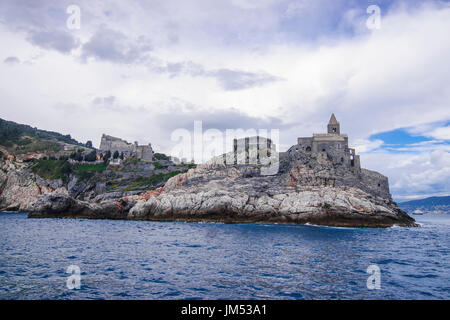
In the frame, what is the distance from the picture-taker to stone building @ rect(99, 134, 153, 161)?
116975mm

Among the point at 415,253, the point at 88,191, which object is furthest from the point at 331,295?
the point at 88,191

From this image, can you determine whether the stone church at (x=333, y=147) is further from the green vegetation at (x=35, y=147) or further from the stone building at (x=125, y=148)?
the green vegetation at (x=35, y=147)

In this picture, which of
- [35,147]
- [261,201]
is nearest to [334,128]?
[261,201]

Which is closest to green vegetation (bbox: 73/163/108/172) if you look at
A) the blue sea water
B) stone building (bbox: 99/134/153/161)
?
stone building (bbox: 99/134/153/161)

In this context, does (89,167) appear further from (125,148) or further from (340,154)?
(340,154)

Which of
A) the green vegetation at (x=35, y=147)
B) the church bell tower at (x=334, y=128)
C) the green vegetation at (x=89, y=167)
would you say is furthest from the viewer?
the green vegetation at (x=35, y=147)

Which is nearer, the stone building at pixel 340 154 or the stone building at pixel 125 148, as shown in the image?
the stone building at pixel 340 154

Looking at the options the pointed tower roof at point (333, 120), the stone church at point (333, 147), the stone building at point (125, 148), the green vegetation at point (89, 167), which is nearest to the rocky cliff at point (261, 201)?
the stone church at point (333, 147)

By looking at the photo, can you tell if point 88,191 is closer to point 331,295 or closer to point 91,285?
point 91,285

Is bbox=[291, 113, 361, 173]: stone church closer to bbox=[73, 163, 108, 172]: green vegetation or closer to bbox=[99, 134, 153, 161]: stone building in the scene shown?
bbox=[99, 134, 153, 161]: stone building

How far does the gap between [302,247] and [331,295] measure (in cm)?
1348

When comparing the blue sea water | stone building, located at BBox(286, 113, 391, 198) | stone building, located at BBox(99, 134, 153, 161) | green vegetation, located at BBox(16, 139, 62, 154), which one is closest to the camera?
the blue sea water

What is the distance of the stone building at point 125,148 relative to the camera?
384ft

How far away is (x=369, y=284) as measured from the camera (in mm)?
15672
